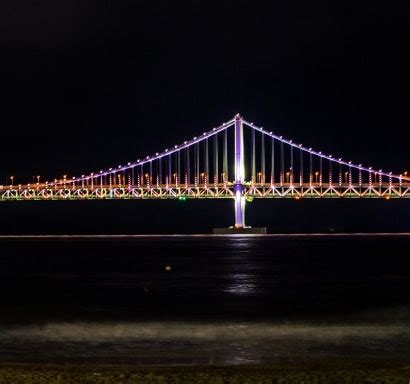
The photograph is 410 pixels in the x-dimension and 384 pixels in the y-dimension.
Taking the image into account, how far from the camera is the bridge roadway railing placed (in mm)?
57469

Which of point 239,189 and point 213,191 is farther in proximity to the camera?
point 213,191

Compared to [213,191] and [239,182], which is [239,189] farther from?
[213,191]

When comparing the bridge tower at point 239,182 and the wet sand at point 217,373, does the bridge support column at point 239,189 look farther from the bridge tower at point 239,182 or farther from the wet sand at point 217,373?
the wet sand at point 217,373

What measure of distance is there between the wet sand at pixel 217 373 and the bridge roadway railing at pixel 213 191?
1971 inches

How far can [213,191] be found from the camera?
62594 millimetres

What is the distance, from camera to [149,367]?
7.27m

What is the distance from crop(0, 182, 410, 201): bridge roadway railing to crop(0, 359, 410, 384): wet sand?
5007 cm

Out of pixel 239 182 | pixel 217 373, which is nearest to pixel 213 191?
Answer: pixel 239 182

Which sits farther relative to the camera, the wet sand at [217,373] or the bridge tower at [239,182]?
the bridge tower at [239,182]

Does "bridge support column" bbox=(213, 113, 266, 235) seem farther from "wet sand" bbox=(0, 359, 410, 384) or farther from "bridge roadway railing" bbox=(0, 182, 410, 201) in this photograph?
"wet sand" bbox=(0, 359, 410, 384)

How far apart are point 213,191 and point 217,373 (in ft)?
183

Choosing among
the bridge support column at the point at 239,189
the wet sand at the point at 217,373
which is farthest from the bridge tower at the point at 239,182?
the wet sand at the point at 217,373

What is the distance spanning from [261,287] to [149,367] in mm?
11838

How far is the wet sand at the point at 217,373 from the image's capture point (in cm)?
632
